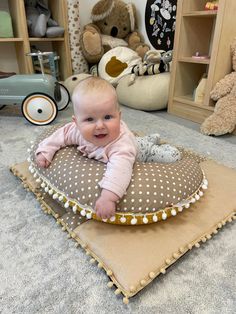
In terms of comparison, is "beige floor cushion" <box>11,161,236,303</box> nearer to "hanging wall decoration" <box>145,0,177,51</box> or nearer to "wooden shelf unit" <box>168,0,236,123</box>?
"wooden shelf unit" <box>168,0,236,123</box>

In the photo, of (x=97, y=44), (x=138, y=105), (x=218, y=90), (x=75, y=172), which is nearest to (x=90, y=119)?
(x=75, y=172)

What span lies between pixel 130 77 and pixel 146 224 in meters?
1.39

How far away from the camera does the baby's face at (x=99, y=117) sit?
0.70 m

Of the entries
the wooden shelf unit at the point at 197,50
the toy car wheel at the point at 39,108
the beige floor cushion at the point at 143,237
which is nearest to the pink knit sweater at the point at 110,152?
the beige floor cushion at the point at 143,237

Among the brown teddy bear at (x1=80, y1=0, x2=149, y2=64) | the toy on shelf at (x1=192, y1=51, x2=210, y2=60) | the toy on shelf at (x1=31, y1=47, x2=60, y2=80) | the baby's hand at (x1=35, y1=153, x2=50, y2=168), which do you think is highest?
the brown teddy bear at (x1=80, y1=0, x2=149, y2=64)

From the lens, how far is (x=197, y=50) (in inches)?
67.7

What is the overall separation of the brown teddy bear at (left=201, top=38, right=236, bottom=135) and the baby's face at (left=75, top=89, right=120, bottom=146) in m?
0.85

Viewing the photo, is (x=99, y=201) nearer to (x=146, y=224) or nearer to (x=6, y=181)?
(x=146, y=224)

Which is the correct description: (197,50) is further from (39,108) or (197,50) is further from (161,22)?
(39,108)

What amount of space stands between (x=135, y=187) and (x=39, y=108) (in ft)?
3.47

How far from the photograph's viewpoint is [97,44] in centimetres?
213

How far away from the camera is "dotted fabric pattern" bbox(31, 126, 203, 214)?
0.70 metres

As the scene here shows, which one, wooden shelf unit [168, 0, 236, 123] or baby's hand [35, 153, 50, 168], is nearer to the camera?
baby's hand [35, 153, 50, 168]

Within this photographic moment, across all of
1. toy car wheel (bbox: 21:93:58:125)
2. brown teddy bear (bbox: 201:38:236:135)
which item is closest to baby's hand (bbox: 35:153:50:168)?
toy car wheel (bbox: 21:93:58:125)
